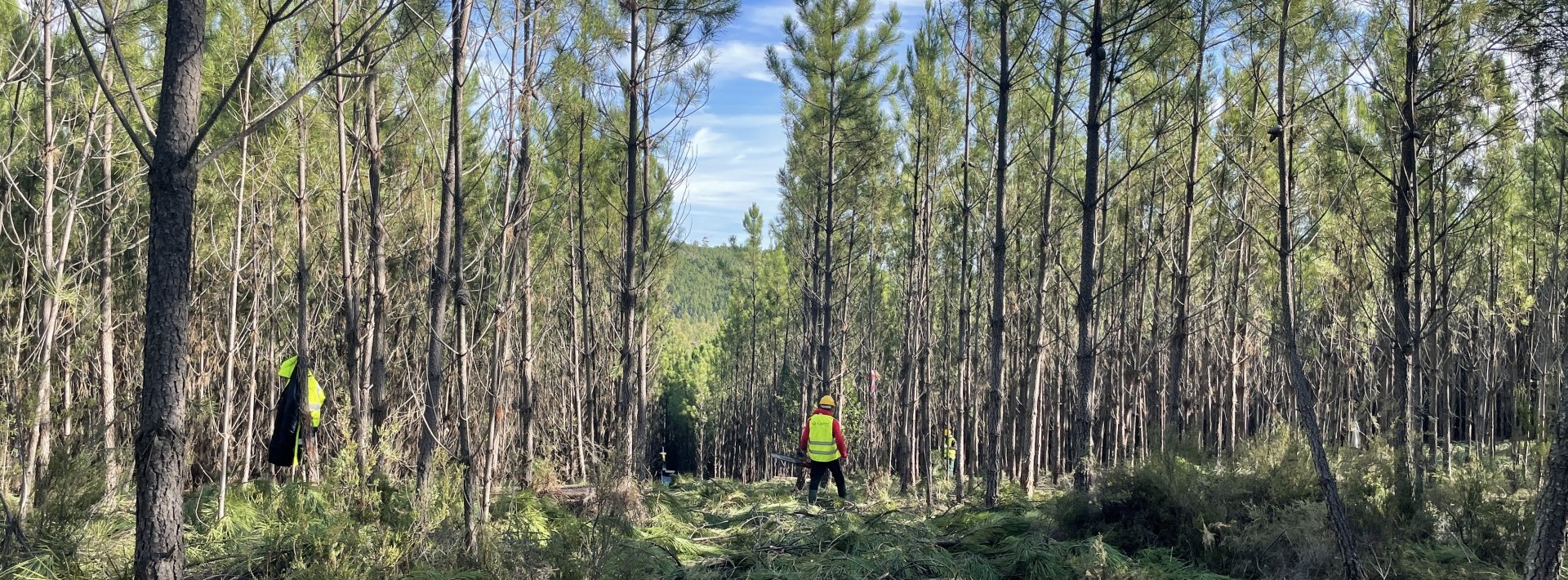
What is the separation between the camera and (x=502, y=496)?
23.7 feet

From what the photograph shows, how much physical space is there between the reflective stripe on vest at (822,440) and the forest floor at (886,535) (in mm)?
2414

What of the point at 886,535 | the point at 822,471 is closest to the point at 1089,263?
the point at 886,535

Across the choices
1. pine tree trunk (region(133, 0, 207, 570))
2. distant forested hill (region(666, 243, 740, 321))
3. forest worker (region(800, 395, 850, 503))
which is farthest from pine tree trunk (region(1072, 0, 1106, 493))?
distant forested hill (region(666, 243, 740, 321))

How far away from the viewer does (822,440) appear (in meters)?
10.4

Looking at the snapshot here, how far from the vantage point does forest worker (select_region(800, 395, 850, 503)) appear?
1030 centimetres

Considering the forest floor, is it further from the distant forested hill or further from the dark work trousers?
the distant forested hill

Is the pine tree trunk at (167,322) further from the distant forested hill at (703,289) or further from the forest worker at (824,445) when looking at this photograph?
the distant forested hill at (703,289)

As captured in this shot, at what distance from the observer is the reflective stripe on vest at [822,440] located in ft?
33.8

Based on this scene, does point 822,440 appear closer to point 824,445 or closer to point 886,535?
point 824,445

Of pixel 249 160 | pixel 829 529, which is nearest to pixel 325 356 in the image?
pixel 249 160

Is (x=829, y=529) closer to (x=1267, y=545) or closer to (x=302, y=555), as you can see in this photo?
(x=1267, y=545)

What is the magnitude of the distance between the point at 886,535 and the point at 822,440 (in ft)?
12.9

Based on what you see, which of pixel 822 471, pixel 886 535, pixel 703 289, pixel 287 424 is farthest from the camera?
pixel 703 289

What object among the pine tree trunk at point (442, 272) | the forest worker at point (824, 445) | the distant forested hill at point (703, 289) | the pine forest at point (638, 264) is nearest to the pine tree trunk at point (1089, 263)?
the pine forest at point (638, 264)
